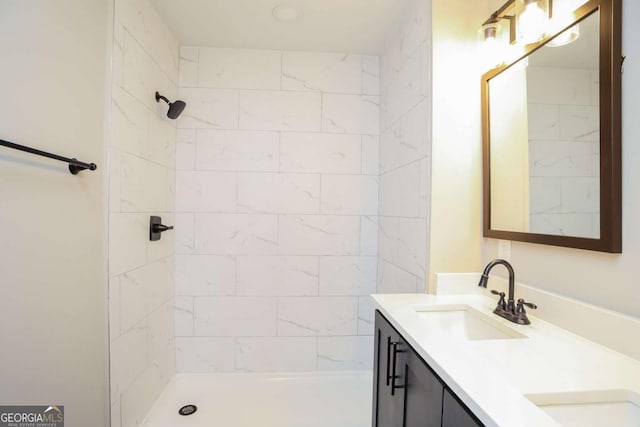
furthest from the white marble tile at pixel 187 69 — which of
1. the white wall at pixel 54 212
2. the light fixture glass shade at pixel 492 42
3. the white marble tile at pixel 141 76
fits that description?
the light fixture glass shade at pixel 492 42

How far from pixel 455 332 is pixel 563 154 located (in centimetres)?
80

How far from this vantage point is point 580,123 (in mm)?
908

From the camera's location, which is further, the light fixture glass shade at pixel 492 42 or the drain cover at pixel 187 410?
the drain cover at pixel 187 410

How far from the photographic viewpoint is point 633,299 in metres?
0.77

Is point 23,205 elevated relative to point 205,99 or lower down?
lower down

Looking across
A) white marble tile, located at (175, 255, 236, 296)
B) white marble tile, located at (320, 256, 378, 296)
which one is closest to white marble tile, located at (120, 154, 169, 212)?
white marble tile, located at (175, 255, 236, 296)

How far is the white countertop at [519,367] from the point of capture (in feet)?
1.78

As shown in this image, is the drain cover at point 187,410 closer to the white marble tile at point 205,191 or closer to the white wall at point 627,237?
the white marble tile at point 205,191

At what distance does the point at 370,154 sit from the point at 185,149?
1402mm

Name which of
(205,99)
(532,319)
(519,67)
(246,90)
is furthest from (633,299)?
(205,99)

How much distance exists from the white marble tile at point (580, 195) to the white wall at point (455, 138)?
16.9 inches

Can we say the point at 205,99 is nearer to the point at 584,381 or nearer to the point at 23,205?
the point at 23,205

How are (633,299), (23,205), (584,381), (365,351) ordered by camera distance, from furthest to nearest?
1. (365,351)
2. (23,205)
3. (633,299)
4. (584,381)

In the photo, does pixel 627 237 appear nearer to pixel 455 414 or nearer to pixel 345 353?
pixel 455 414
